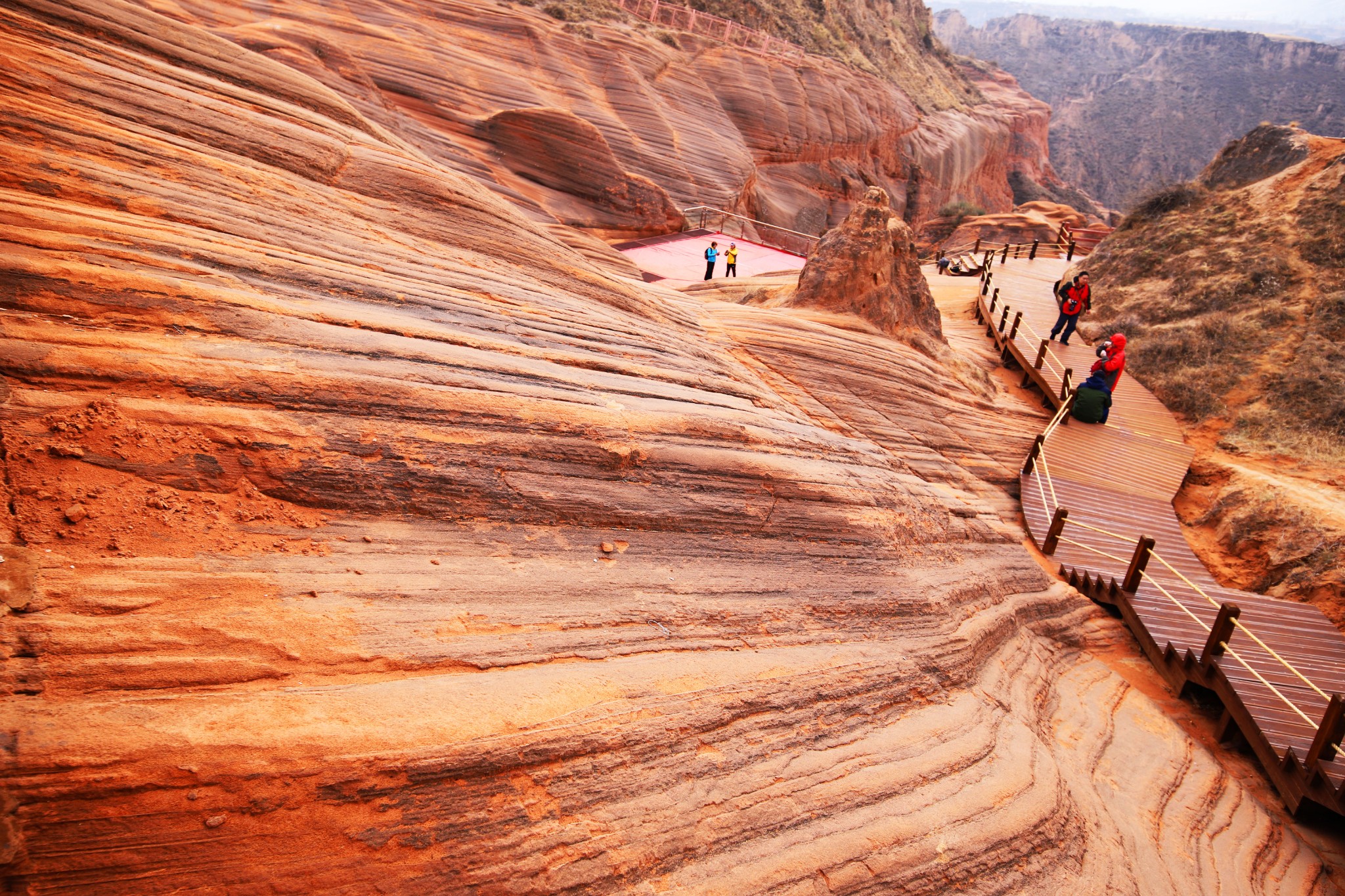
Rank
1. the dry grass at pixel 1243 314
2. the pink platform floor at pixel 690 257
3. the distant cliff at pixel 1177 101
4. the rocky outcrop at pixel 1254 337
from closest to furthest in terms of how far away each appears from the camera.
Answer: the rocky outcrop at pixel 1254 337
the dry grass at pixel 1243 314
the pink platform floor at pixel 690 257
the distant cliff at pixel 1177 101

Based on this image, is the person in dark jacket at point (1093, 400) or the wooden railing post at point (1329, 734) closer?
the wooden railing post at point (1329, 734)

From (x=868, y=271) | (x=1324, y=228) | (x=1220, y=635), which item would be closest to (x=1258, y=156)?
(x=1324, y=228)

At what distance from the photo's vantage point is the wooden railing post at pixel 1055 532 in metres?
10.5

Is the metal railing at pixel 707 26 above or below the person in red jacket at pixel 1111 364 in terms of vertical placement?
above

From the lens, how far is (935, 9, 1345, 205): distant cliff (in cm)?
7681

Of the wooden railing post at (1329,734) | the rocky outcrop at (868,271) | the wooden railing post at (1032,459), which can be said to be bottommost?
the wooden railing post at (1329,734)

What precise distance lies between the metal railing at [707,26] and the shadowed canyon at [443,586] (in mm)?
30913

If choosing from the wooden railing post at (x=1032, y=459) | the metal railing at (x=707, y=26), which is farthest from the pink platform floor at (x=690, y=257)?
the metal railing at (x=707, y=26)

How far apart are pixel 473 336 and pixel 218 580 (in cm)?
265

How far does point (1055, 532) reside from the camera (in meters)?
10.5

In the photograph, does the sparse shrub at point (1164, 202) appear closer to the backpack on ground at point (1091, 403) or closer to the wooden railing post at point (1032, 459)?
the backpack on ground at point (1091, 403)

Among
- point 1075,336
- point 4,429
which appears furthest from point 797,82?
point 4,429

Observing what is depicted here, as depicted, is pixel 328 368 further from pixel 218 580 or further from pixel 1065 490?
pixel 1065 490

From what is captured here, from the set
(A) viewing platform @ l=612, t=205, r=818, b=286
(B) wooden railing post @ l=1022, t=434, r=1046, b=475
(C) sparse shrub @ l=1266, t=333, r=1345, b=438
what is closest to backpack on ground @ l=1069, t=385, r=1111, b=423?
(B) wooden railing post @ l=1022, t=434, r=1046, b=475
